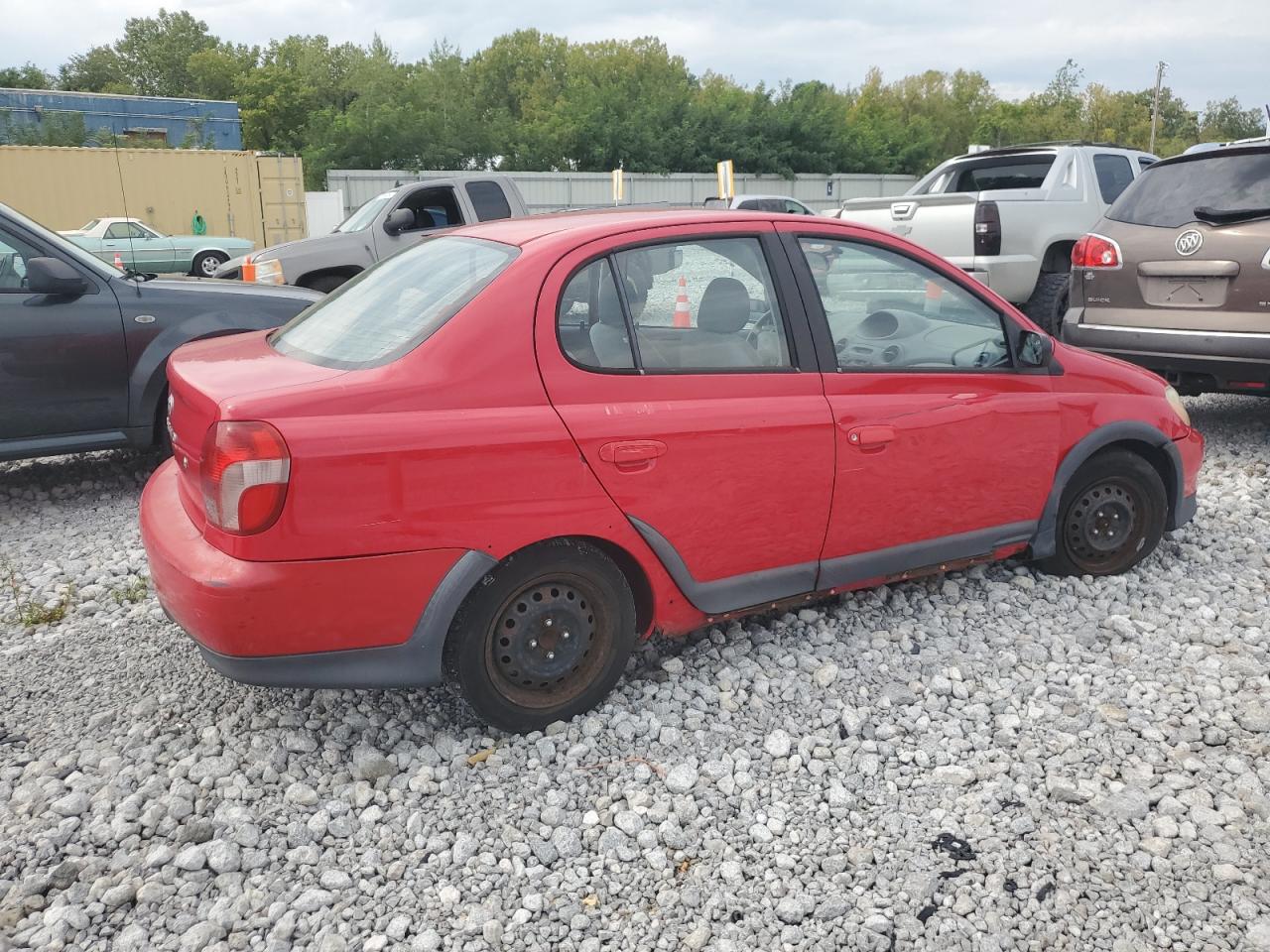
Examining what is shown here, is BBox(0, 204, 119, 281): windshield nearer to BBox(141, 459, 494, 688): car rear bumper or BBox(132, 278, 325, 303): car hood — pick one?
BBox(132, 278, 325, 303): car hood

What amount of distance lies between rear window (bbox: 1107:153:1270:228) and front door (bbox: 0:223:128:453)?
20.4 feet

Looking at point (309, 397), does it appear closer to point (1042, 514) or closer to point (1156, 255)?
point (1042, 514)

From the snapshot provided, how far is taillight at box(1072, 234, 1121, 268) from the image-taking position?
660 centimetres

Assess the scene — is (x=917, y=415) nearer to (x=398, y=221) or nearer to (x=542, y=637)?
(x=542, y=637)

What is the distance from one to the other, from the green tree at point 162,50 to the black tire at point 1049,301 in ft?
250

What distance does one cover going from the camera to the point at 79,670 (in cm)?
382

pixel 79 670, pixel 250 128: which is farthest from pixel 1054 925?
pixel 250 128

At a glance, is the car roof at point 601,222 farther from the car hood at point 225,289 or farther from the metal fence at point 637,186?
the metal fence at point 637,186

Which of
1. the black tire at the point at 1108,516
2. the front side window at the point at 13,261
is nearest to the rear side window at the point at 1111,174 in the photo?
the black tire at the point at 1108,516

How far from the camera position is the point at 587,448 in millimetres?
3113

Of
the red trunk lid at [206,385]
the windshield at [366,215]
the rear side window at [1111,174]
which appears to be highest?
the rear side window at [1111,174]

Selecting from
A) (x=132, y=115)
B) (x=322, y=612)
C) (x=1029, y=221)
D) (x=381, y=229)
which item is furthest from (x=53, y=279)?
(x=132, y=115)

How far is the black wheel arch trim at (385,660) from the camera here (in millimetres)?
2898

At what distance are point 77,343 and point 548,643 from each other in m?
3.75
